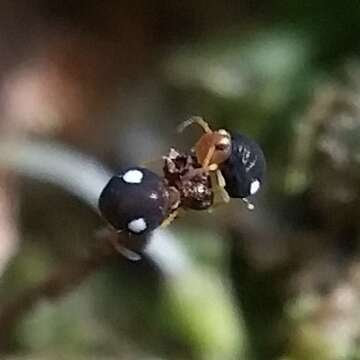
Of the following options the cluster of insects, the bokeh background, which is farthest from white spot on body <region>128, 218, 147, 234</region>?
the bokeh background

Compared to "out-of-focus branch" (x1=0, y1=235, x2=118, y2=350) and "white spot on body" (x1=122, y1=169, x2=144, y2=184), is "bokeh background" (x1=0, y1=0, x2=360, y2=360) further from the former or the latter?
"white spot on body" (x1=122, y1=169, x2=144, y2=184)

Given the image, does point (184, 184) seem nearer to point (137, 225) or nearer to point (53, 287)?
point (137, 225)

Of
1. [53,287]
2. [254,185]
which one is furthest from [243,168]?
[53,287]

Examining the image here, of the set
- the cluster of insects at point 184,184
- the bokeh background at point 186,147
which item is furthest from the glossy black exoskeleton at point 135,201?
the bokeh background at point 186,147

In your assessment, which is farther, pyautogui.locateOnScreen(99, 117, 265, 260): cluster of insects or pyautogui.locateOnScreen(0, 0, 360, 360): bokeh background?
pyautogui.locateOnScreen(0, 0, 360, 360): bokeh background

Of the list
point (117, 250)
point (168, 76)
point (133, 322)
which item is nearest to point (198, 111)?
point (168, 76)

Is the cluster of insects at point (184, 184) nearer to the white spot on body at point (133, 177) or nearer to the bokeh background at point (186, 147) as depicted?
the white spot on body at point (133, 177)

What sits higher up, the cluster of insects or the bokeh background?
the bokeh background
